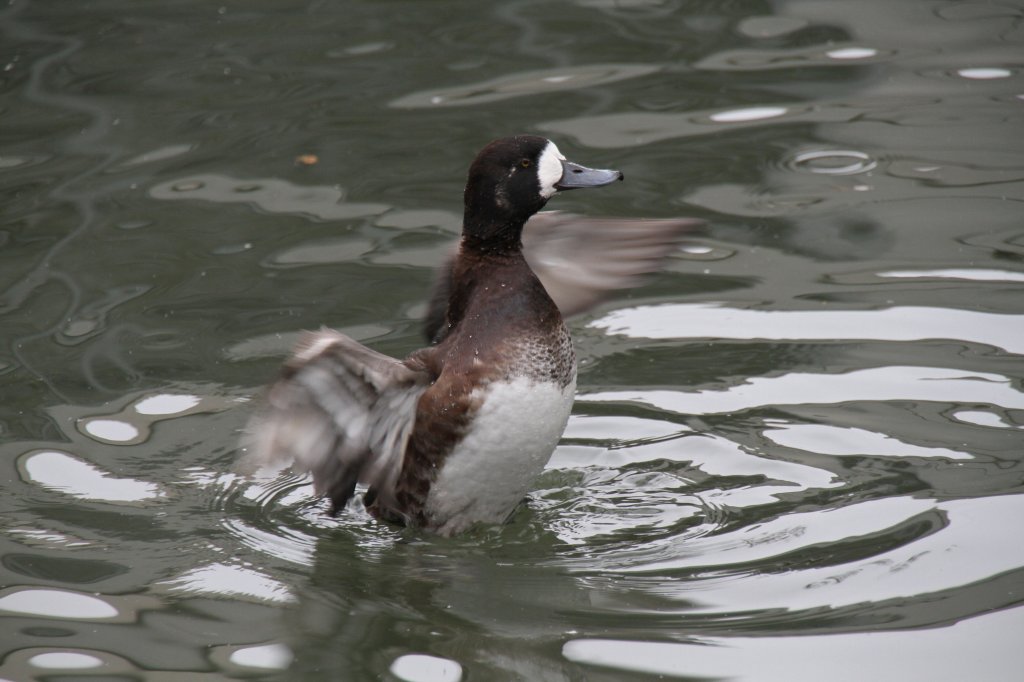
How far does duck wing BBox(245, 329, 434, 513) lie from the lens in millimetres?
4699

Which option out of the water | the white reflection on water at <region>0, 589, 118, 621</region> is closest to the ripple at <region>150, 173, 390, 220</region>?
the water

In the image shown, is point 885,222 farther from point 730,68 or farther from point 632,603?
point 632,603

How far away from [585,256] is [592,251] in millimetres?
42

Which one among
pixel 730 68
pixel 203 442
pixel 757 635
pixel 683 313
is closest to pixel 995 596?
pixel 757 635

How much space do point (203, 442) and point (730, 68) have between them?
5.14m

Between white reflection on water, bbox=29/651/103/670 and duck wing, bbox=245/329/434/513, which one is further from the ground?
duck wing, bbox=245/329/434/513

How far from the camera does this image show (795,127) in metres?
8.72

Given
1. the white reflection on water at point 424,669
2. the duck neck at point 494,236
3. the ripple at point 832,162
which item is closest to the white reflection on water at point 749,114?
the ripple at point 832,162

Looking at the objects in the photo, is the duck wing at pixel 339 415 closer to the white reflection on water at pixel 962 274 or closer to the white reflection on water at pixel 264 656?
the white reflection on water at pixel 264 656

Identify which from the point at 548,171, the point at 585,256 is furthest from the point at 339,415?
the point at 585,256

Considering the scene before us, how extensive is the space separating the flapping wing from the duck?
48 cm

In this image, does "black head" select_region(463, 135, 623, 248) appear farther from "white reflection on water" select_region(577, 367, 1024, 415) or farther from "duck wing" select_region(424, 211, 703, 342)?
"white reflection on water" select_region(577, 367, 1024, 415)

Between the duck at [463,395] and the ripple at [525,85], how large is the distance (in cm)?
403

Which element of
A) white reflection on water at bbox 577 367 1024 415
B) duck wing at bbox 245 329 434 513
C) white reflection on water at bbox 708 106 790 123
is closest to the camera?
duck wing at bbox 245 329 434 513
